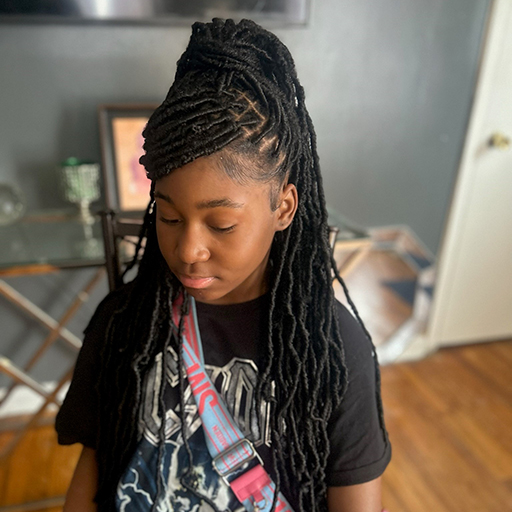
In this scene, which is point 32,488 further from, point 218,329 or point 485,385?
point 485,385

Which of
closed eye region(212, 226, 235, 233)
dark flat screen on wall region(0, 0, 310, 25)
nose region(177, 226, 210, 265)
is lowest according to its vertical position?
nose region(177, 226, 210, 265)

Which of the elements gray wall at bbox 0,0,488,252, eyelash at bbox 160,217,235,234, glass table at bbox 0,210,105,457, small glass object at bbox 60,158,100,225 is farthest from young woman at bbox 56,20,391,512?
gray wall at bbox 0,0,488,252

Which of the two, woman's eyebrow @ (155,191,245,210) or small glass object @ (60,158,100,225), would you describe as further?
small glass object @ (60,158,100,225)

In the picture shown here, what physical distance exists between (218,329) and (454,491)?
121 centimetres

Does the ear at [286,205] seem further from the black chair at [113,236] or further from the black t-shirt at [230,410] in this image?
the black chair at [113,236]

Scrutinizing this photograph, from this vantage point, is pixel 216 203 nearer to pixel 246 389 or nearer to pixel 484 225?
pixel 246 389

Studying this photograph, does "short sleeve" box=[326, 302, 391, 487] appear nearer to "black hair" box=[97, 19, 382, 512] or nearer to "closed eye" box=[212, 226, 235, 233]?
"black hair" box=[97, 19, 382, 512]

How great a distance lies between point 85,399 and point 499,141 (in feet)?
5.98

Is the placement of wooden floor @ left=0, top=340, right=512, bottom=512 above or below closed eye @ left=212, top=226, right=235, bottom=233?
below

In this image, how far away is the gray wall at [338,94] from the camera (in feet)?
4.78

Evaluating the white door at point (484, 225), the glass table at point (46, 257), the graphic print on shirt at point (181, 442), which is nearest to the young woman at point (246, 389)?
the graphic print on shirt at point (181, 442)

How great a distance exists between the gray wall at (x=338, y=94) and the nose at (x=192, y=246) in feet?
3.63

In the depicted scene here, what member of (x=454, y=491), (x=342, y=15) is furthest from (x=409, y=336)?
(x=342, y=15)

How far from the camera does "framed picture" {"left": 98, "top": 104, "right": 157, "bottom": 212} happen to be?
1.51 meters
